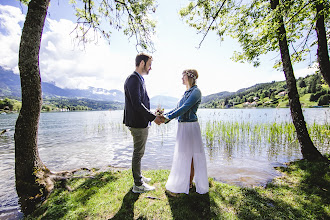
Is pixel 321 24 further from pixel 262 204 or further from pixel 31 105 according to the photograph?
pixel 31 105

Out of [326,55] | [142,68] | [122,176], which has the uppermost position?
[326,55]

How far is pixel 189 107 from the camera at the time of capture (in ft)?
11.3

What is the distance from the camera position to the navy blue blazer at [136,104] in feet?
11.3

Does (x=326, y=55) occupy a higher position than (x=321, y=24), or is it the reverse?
(x=321, y=24)

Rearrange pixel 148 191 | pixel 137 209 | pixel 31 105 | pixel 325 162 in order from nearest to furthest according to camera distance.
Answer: pixel 137 209, pixel 31 105, pixel 148 191, pixel 325 162

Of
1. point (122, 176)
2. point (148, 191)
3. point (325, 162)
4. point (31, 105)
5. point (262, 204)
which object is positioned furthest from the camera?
point (325, 162)

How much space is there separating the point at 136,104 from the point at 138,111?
0.16 meters

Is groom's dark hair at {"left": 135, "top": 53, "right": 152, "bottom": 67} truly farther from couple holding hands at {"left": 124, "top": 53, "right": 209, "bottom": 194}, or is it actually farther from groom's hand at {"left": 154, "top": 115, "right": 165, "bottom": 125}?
groom's hand at {"left": 154, "top": 115, "right": 165, "bottom": 125}

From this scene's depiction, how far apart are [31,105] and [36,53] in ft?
3.92

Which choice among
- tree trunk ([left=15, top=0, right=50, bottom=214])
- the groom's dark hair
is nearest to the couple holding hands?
the groom's dark hair

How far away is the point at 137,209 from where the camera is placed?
10.4 feet

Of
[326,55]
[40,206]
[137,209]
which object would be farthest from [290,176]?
[40,206]

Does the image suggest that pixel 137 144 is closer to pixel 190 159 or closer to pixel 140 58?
pixel 190 159

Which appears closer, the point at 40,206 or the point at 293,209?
the point at 293,209
